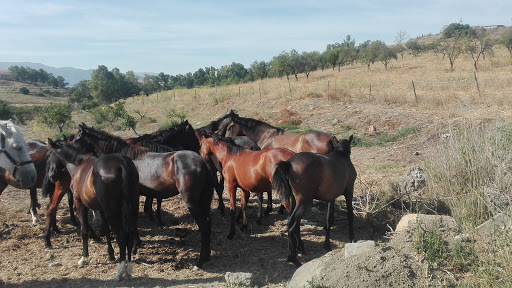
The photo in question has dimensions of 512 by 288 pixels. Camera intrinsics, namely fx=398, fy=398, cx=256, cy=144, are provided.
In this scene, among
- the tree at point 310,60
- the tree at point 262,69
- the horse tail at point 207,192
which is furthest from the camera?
the tree at point 262,69

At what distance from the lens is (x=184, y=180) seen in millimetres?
5664

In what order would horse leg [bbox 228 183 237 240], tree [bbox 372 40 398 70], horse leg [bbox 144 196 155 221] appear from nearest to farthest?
horse leg [bbox 228 183 237 240], horse leg [bbox 144 196 155 221], tree [bbox 372 40 398 70]

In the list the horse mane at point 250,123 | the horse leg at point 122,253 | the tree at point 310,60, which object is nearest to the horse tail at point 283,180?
the horse leg at point 122,253

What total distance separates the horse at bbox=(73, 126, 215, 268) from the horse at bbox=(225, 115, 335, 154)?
8.95 ft

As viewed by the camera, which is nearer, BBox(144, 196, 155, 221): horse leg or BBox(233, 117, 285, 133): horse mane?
BBox(144, 196, 155, 221): horse leg

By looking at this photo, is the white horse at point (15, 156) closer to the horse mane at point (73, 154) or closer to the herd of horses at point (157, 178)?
the herd of horses at point (157, 178)

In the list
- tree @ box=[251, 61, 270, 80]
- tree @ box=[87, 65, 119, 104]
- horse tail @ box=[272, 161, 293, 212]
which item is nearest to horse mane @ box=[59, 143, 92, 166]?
horse tail @ box=[272, 161, 293, 212]

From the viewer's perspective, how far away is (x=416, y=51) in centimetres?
6253

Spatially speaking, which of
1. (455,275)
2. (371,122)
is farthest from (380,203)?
(371,122)

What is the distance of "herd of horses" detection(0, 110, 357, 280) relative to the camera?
518 centimetres

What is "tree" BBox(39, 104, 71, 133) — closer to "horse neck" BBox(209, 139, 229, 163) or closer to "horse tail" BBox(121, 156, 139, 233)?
"horse neck" BBox(209, 139, 229, 163)

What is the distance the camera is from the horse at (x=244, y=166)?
6191mm

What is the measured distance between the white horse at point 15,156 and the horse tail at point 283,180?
3.41 m

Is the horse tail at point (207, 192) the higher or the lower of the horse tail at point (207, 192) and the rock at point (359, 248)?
the higher
